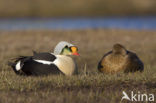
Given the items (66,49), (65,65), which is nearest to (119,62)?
(66,49)

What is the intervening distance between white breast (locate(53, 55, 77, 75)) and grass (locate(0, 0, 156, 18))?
30083mm

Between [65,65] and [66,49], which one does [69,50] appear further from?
[65,65]

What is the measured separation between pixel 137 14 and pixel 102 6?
11.8ft

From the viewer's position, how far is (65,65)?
289 inches

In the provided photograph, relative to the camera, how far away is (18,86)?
6.00 m

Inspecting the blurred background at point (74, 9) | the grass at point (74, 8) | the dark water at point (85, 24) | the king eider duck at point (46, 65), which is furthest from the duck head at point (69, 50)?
the grass at point (74, 8)

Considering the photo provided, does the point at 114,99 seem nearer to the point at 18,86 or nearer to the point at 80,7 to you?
the point at 18,86

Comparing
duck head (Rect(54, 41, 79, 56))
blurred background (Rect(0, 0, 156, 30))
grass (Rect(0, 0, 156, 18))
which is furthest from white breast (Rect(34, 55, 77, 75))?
grass (Rect(0, 0, 156, 18))

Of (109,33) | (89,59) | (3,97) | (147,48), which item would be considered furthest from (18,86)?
(109,33)

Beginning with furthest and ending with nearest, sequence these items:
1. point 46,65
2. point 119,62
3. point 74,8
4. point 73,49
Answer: point 74,8 < point 119,62 < point 73,49 < point 46,65

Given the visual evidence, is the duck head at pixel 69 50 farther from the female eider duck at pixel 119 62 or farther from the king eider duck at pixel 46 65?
the female eider duck at pixel 119 62

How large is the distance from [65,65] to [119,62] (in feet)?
4.47

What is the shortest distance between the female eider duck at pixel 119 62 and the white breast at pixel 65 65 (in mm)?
965

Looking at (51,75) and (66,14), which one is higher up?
(66,14)
